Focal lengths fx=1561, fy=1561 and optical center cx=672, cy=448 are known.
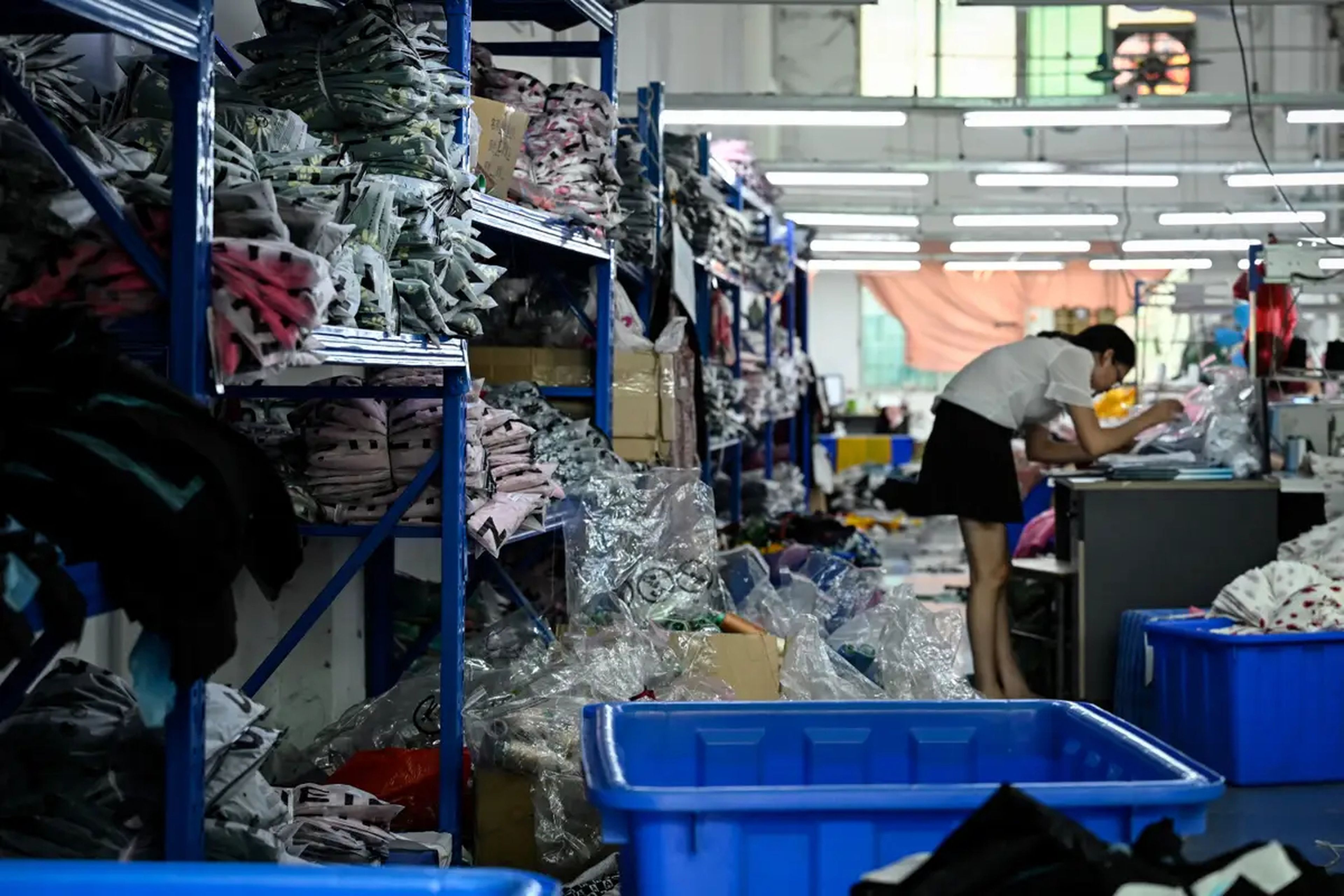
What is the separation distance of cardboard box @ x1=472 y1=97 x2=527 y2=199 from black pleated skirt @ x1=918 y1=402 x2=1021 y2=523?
2398 mm

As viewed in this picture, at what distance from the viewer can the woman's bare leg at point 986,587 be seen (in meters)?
5.97

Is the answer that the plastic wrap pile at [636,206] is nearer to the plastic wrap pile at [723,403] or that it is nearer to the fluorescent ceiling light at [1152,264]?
the plastic wrap pile at [723,403]

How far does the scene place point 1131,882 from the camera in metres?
1.45

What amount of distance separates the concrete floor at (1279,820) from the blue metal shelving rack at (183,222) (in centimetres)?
267

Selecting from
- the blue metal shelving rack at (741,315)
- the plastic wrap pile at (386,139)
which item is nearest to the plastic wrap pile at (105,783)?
the plastic wrap pile at (386,139)

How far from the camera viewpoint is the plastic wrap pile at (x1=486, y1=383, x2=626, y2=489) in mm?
4605

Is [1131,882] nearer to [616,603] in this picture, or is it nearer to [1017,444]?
[616,603]

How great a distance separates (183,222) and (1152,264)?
1855cm

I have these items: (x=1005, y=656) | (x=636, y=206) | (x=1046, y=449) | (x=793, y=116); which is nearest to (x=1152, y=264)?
(x=793, y=116)

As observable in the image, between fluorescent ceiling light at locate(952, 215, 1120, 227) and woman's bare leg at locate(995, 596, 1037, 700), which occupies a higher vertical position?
fluorescent ceiling light at locate(952, 215, 1120, 227)

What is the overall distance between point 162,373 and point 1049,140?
1557 cm

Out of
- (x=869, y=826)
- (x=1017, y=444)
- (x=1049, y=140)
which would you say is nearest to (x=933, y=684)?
(x=869, y=826)

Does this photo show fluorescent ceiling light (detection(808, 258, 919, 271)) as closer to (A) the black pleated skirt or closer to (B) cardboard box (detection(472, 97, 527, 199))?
(A) the black pleated skirt

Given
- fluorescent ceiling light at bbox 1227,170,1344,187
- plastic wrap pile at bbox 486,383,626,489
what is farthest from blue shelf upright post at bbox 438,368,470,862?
fluorescent ceiling light at bbox 1227,170,1344,187
